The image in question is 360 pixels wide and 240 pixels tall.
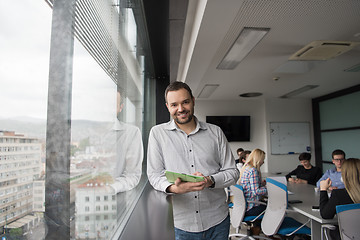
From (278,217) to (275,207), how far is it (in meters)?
0.13

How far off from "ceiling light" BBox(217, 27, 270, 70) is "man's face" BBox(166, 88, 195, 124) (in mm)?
1982

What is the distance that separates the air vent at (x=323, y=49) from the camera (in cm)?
320

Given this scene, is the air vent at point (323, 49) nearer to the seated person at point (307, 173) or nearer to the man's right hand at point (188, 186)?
the seated person at point (307, 173)

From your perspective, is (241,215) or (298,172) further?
(298,172)

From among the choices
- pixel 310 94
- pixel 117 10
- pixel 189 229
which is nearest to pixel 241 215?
pixel 189 229

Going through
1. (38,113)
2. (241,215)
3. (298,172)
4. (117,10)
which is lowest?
(241,215)

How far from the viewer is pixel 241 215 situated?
3.46 meters

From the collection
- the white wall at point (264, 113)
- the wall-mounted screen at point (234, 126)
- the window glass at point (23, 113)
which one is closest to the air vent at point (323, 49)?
the window glass at point (23, 113)

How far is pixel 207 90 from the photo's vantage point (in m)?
6.66

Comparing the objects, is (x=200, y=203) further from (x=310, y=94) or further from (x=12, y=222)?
(x=310, y=94)

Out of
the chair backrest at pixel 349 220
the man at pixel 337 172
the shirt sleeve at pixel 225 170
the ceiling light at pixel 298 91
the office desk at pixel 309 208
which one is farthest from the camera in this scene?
the ceiling light at pixel 298 91

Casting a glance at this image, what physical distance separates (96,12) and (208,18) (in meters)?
1.95

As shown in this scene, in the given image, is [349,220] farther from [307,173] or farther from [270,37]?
[307,173]

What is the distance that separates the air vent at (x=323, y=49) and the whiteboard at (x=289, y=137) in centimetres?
453
